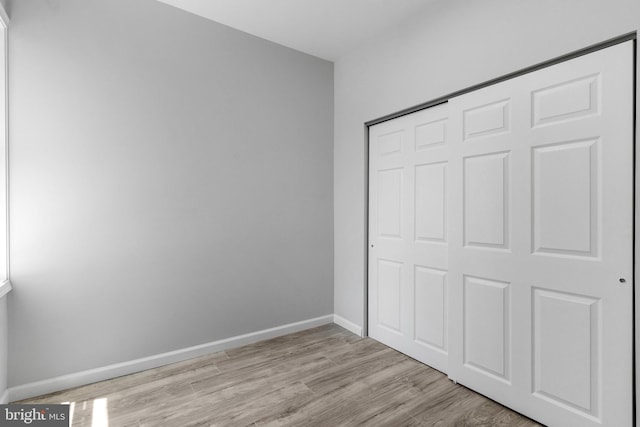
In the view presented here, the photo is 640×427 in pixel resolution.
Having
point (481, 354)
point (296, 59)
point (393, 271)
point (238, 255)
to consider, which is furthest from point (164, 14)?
point (481, 354)

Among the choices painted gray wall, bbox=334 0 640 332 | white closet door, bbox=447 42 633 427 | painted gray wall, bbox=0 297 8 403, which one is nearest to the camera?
white closet door, bbox=447 42 633 427

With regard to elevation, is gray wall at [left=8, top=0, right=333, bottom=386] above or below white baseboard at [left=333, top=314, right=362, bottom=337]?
above

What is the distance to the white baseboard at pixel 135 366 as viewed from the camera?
2.04 metres

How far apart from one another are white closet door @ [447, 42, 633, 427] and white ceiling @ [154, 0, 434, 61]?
3.20ft

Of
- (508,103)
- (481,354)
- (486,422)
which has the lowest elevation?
(486,422)

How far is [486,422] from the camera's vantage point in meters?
1.84

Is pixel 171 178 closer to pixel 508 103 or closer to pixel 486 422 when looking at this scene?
pixel 508 103

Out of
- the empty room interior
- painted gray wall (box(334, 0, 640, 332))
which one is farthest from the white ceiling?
painted gray wall (box(334, 0, 640, 332))

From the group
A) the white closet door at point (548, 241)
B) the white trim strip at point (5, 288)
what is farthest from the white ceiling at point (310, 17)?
the white trim strip at point (5, 288)

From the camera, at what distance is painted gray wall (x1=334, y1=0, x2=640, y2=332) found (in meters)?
1.67

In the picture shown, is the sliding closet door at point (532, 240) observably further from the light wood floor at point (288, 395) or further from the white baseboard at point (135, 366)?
the white baseboard at point (135, 366)

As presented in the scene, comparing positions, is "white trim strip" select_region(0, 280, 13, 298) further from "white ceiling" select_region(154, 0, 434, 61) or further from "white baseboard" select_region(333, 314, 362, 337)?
"white baseboard" select_region(333, 314, 362, 337)

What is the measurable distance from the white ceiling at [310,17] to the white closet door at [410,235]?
2.73 ft

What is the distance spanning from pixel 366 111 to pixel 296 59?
90 centimetres
